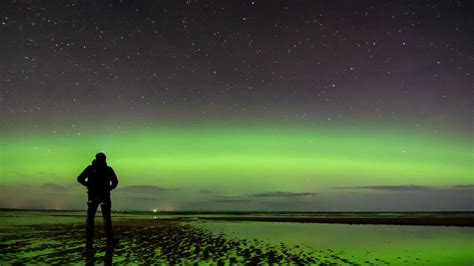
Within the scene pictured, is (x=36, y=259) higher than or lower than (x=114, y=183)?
lower

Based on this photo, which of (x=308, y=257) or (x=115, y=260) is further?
(x=308, y=257)

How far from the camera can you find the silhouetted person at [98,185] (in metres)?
10.3

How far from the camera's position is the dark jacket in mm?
10305

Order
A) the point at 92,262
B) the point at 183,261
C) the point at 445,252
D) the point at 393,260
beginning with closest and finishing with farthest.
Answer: the point at 92,262
the point at 183,261
the point at 393,260
the point at 445,252

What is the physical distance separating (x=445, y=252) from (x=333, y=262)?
4103 millimetres

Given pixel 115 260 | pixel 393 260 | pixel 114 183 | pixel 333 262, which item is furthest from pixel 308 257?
pixel 114 183

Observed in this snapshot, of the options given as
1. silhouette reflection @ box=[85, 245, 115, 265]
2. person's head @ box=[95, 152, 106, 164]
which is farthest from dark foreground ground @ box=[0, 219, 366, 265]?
person's head @ box=[95, 152, 106, 164]

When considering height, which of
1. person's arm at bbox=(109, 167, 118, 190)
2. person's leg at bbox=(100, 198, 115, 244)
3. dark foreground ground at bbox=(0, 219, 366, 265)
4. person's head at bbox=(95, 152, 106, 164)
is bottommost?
dark foreground ground at bbox=(0, 219, 366, 265)

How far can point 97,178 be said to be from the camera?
10.3 meters

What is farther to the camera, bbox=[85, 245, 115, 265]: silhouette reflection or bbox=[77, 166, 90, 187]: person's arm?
bbox=[77, 166, 90, 187]: person's arm

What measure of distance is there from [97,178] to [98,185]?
0.17m

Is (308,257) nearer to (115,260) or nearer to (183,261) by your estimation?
(183,261)

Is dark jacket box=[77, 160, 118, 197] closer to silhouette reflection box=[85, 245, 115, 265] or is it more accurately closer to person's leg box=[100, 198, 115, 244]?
person's leg box=[100, 198, 115, 244]

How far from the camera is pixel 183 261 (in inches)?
326
